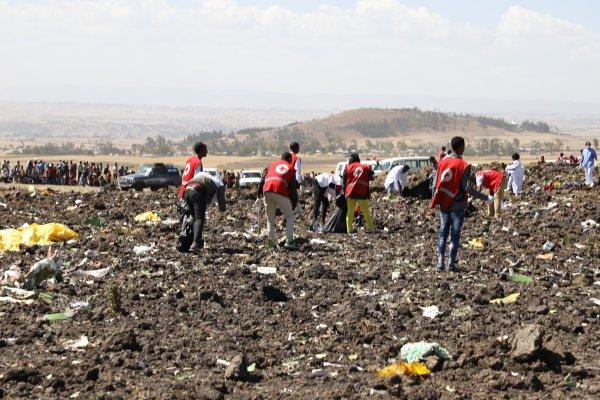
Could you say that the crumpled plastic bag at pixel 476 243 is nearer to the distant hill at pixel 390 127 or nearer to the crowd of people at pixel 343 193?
the crowd of people at pixel 343 193

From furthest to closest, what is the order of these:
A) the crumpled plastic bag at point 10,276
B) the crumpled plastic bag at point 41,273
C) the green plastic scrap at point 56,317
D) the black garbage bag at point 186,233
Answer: the black garbage bag at point 186,233 < the crumpled plastic bag at point 10,276 < the crumpled plastic bag at point 41,273 < the green plastic scrap at point 56,317

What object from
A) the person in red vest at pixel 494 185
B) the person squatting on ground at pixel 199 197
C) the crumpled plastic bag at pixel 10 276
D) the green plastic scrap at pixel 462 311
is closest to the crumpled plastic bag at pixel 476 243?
the person squatting on ground at pixel 199 197

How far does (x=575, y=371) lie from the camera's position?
6699 mm

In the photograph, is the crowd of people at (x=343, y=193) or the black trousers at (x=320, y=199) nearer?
the crowd of people at (x=343, y=193)

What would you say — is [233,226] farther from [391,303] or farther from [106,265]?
[391,303]

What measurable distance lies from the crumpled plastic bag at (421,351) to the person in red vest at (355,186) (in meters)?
8.01

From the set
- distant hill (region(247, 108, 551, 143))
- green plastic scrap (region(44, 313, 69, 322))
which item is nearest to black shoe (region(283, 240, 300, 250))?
green plastic scrap (region(44, 313, 69, 322))

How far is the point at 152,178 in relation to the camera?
35125mm

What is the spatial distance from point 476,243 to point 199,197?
437 cm

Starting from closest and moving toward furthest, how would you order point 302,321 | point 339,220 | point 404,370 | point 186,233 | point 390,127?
point 404,370 → point 302,321 → point 186,233 → point 339,220 → point 390,127

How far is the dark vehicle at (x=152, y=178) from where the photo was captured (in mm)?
34625

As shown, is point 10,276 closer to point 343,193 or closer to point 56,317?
point 56,317

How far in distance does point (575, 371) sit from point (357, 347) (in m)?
1.67

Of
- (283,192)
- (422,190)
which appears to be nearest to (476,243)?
(283,192)
